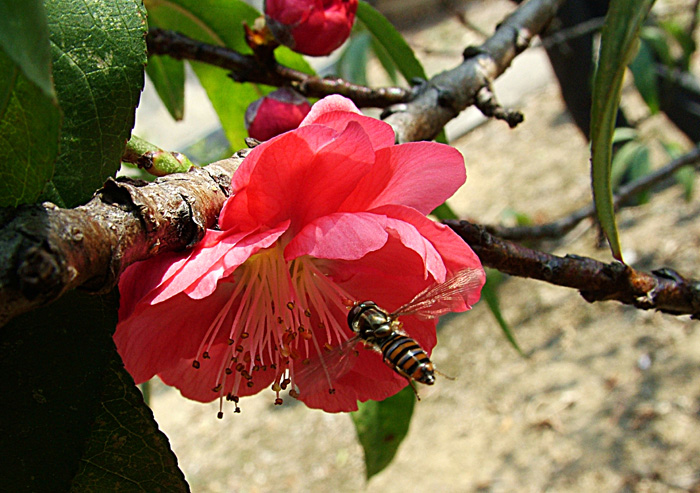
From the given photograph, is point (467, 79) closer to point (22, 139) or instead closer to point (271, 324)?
point (271, 324)

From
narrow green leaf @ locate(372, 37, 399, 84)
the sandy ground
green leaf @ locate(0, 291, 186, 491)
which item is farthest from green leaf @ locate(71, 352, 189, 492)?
the sandy ground

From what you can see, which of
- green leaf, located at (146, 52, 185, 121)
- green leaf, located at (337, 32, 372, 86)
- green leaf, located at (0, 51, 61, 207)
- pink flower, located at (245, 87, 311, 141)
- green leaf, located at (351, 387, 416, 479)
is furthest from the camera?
green leaf, located at (337, 32, 372, 86)

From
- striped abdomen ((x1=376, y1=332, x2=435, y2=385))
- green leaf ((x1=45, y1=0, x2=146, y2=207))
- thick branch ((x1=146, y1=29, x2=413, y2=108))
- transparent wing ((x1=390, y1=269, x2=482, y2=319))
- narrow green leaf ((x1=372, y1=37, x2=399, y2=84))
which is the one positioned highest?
green leaf ((x1=45, y1=0, x2=146, y2=207))

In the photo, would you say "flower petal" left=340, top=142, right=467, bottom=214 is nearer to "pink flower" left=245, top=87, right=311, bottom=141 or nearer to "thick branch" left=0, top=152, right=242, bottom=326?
A: "thick branch" left=0, top=152, right=242, bottom=326

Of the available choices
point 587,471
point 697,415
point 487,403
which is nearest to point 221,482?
point 487,403

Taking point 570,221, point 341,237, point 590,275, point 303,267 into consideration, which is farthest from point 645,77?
point 341,237

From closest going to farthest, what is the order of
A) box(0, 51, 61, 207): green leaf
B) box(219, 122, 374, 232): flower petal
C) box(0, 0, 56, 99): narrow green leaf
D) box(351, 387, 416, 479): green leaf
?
box(0, 0, 56, 99): narrow green leaf < box(0, 51, 61, 207): green leaf < box(219, 122, 374, 232): flower petal < box(351, 387, 416, 479): green leaf
